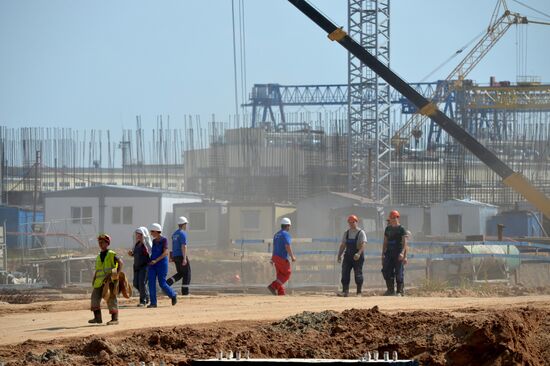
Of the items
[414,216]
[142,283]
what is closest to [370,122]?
[414,216]

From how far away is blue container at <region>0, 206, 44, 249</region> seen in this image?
47.7 m

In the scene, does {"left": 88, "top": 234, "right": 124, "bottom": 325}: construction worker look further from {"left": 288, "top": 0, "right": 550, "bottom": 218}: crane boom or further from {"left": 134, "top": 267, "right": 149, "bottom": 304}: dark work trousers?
{"left": 288, "top": 0, "right": 550, "bottom": 218}: crane boom

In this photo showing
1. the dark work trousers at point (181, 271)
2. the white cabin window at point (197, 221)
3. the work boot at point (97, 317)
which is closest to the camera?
the work boot at point (97, 317)

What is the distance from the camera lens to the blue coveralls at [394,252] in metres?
22.6

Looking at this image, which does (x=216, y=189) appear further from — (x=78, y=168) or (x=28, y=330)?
(x=28, y=330)

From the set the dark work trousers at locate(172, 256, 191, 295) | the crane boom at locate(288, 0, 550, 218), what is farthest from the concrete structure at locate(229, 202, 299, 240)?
the dark work trousers at locate(172, 256, 191, 295)

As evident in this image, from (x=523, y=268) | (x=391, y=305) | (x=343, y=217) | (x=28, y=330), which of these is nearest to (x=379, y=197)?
(x=343, y=217)

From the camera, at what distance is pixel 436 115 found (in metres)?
33.8

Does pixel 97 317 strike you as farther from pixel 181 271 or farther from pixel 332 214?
pixel 332 214

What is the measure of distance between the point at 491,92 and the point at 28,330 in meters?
54.5

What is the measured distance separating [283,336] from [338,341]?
784 millimetres

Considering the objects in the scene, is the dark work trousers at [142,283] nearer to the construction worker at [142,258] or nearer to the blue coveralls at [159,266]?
the construction worker at [142,258]

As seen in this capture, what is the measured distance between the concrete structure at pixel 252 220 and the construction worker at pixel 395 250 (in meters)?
28.2

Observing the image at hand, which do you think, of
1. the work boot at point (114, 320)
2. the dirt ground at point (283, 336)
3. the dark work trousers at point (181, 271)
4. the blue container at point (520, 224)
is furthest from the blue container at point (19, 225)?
the work boot at point (114, 320)
